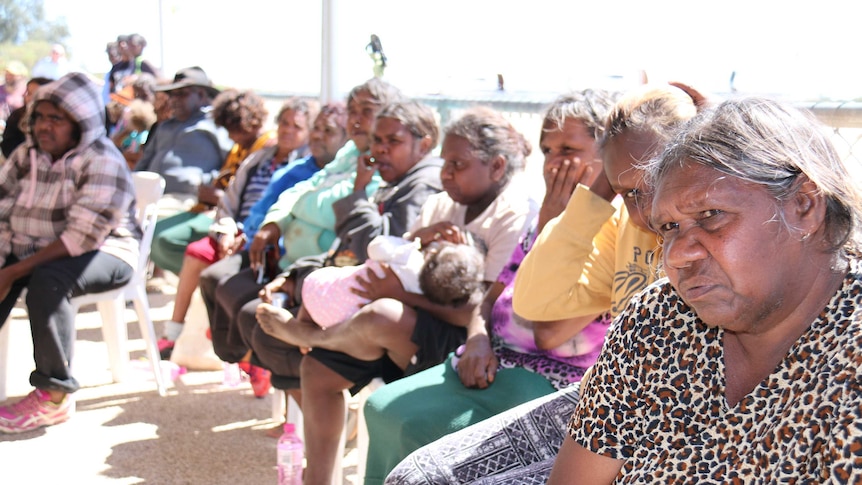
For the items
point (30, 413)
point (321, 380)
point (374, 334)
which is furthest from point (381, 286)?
point (30, 413)

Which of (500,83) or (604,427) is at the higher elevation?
(500,83)

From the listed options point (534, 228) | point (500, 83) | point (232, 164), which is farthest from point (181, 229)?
point (534, 228)

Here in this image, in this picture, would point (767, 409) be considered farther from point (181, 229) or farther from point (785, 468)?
point (181, 229)

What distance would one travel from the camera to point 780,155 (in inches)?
54.7

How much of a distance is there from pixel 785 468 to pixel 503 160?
80.2 inches

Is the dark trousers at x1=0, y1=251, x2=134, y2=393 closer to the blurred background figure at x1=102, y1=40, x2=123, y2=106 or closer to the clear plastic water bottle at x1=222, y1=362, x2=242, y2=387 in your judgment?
the clear plastic water bottle at x1=222, y1=362, x2=242, y2=387

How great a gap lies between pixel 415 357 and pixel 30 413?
7.42 feet

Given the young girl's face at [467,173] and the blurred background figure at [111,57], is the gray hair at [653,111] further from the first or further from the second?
the blurred background figure at [111,57]

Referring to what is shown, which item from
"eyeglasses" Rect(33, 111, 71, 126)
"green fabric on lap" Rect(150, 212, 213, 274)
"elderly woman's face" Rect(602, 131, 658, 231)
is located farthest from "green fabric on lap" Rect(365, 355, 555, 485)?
"green fabric on lap" Rect(150, 212, 213, 274)

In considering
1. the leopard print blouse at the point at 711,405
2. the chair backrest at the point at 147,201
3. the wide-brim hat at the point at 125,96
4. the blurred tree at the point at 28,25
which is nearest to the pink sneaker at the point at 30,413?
the chair backrest at the point at 147,201

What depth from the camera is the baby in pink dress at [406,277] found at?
287 centimetres

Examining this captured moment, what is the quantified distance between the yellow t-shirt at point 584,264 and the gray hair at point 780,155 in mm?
880

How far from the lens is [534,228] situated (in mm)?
2896

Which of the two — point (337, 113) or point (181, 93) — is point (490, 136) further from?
point (181, 93)
